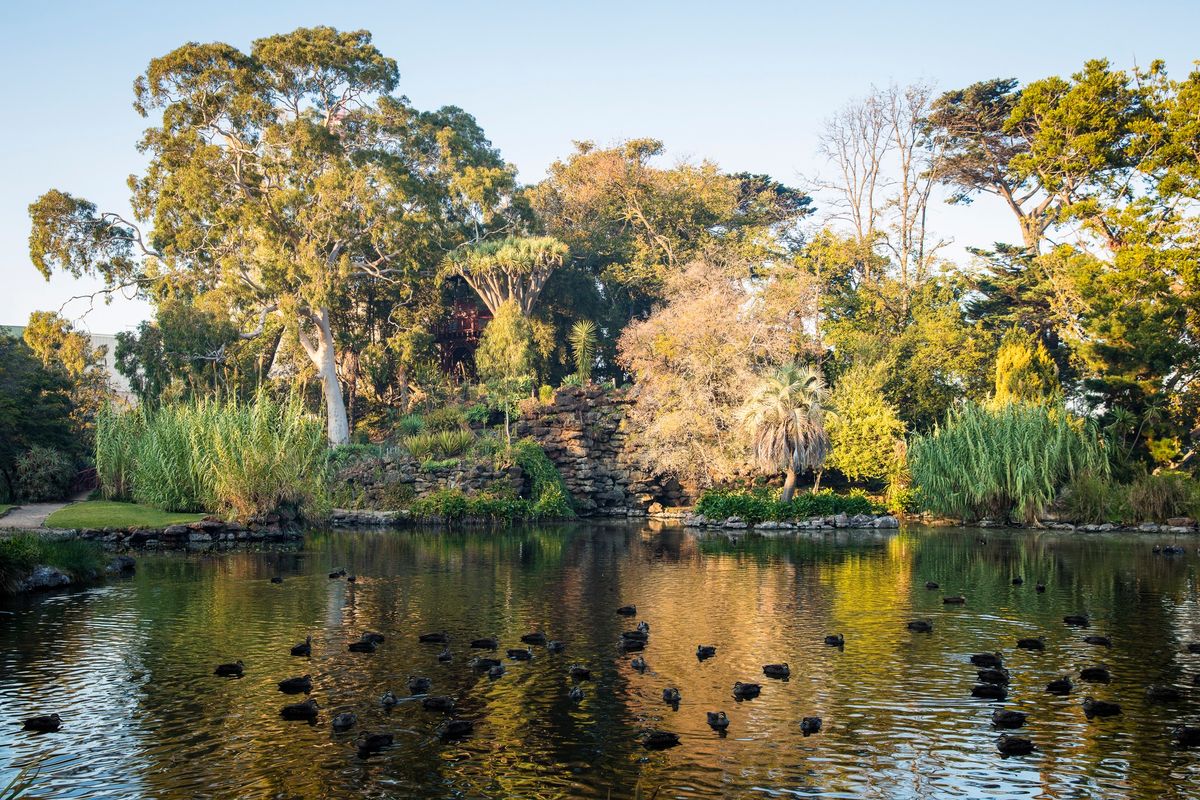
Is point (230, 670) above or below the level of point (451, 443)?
below

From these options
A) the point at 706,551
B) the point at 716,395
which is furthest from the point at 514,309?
the point at 706,551

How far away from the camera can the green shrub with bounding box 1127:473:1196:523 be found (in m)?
29.1

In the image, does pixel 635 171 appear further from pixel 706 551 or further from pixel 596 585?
pixel 596 585

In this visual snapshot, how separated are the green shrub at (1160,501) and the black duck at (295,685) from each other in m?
26.5

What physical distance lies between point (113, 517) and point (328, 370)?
17.2 metres

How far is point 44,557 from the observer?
56.2 feet

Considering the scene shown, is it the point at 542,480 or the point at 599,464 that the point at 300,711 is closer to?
the point at 542,480

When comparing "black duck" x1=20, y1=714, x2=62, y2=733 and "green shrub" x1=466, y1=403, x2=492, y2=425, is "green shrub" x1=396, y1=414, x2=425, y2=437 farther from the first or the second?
"black duck" x1=20, y1=714, x2=62, y2=733

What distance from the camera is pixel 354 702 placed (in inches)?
396

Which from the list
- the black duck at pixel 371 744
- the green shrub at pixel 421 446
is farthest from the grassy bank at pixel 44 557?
the green shrub at pixel 421 446

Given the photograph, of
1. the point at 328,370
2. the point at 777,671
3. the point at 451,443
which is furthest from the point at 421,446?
the point at 777,671

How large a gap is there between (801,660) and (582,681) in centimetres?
287

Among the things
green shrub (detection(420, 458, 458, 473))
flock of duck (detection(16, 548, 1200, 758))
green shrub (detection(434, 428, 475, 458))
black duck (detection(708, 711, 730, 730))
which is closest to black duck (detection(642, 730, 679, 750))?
flock of duck (detection(16, 548, 1200, 758))

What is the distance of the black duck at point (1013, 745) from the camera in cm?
838
